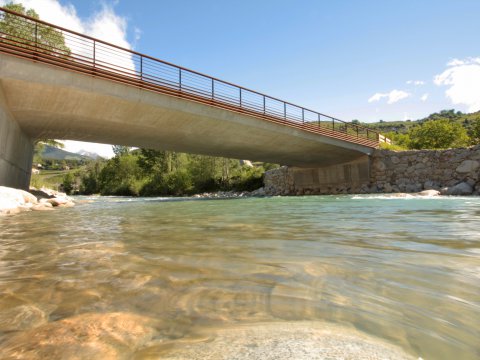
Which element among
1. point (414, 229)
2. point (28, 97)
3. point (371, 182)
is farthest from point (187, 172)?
point (414, 229)

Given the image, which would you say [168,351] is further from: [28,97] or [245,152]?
[245,152]

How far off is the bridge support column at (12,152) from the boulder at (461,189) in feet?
68.9

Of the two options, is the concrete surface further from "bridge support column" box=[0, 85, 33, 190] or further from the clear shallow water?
the clear shallow water

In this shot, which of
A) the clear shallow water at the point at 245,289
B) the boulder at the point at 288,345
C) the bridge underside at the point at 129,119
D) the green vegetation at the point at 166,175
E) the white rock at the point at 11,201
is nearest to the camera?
the boulder at the point at 288,345

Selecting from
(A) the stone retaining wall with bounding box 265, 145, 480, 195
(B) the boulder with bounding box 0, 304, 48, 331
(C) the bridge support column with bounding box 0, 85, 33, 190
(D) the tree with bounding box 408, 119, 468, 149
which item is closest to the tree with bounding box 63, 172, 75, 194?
(A) the stone retaining wall with bounding box 265, 145, 480, 195

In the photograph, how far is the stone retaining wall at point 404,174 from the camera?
17844 mm

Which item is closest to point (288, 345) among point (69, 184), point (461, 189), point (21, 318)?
point (21, 318)

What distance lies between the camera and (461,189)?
55.3ft

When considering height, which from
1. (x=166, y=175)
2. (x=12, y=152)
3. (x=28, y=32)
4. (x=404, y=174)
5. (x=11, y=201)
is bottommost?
(x=11, y=201)

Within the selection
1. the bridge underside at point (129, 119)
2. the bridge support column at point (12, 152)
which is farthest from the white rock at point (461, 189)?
the bridge support column at point (12, 152)

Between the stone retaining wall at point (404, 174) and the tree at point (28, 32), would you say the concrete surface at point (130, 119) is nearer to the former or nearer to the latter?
the tree at point (28, 32)

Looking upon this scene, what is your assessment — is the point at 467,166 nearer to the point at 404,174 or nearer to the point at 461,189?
the point at 461,189

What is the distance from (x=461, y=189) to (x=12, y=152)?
72.2ft

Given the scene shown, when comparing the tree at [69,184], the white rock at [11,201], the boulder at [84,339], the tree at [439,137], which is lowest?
the boulder at [84,339]
